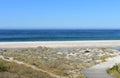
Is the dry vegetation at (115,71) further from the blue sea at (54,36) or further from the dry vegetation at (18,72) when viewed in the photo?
the blue sea at (54,36)

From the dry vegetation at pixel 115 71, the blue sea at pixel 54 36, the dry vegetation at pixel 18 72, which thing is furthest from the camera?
the blue sea at pixel 54 36

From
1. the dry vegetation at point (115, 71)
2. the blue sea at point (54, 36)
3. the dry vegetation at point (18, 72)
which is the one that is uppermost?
the dry vegetation at point (18, 72)

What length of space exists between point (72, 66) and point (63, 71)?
2305 millimetres

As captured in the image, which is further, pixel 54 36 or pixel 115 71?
pixel 54 36

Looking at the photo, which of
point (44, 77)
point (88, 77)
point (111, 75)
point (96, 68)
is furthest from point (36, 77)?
point (96, 68)

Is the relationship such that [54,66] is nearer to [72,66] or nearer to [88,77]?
[72,66]

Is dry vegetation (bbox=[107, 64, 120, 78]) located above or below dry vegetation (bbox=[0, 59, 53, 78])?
below

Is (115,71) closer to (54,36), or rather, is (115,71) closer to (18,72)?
(18,72)

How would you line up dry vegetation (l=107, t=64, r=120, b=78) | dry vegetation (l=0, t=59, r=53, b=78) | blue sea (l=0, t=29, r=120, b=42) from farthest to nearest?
blue sea (l=0, t=29, r=120, b=42) < dry vegetation (l=107, t=64, r=120, b=78) < dry vegetation (l=0, t=59, r=53, b=78)

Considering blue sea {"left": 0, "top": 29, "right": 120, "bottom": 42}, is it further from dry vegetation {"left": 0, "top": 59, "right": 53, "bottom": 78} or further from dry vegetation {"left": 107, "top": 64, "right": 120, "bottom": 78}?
dry vegetation {"left": 0, "top": 59, "right": 53, "bottom": 78}

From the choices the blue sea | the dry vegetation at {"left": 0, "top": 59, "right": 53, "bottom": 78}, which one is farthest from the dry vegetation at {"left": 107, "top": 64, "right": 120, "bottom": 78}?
the blue sea

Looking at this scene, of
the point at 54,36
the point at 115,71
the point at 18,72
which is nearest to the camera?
the point at 18,72

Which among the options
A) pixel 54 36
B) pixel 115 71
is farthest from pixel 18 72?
pixel 54 36

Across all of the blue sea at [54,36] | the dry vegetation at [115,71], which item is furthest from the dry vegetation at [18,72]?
the blue sea at [54,36]
